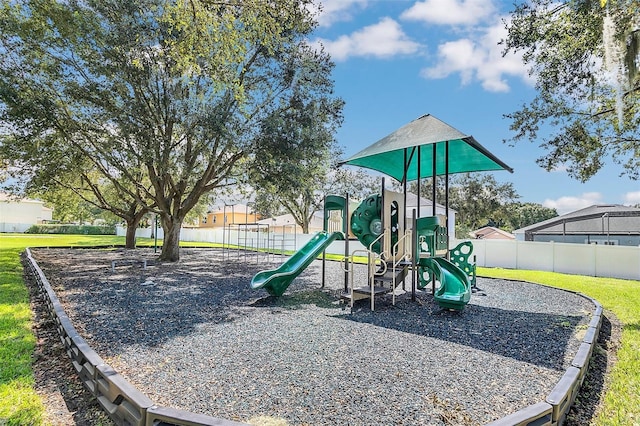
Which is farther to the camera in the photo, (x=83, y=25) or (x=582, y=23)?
(x=83, y=25)

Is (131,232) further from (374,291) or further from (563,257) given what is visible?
(563,257)

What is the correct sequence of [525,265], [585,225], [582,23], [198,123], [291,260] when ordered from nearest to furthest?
1. [582,23]
2. [291,260]
3. [198,123]
4. [525,265]
5. [585,225]

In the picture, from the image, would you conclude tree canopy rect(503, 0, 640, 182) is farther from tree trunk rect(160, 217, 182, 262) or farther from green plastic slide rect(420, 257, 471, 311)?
tree trunk rect(160, 217, 182, 262)

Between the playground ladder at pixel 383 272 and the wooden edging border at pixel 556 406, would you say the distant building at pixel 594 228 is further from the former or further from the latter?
the wooden edging border at pixel 556 406

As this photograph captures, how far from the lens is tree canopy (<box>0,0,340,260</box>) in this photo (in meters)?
9.82

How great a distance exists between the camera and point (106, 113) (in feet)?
38.1

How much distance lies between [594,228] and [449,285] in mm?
21796

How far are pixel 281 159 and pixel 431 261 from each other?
6.40 metres

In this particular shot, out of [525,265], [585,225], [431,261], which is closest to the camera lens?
[431,261]

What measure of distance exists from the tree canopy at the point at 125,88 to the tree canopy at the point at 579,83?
5093mm

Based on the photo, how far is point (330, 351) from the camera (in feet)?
14.3

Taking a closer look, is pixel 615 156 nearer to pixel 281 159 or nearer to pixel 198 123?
pixel 281 159

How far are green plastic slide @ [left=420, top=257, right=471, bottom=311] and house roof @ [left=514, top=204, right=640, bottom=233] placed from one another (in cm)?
1855

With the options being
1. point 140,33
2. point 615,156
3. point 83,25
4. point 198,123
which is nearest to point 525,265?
point 615,156
